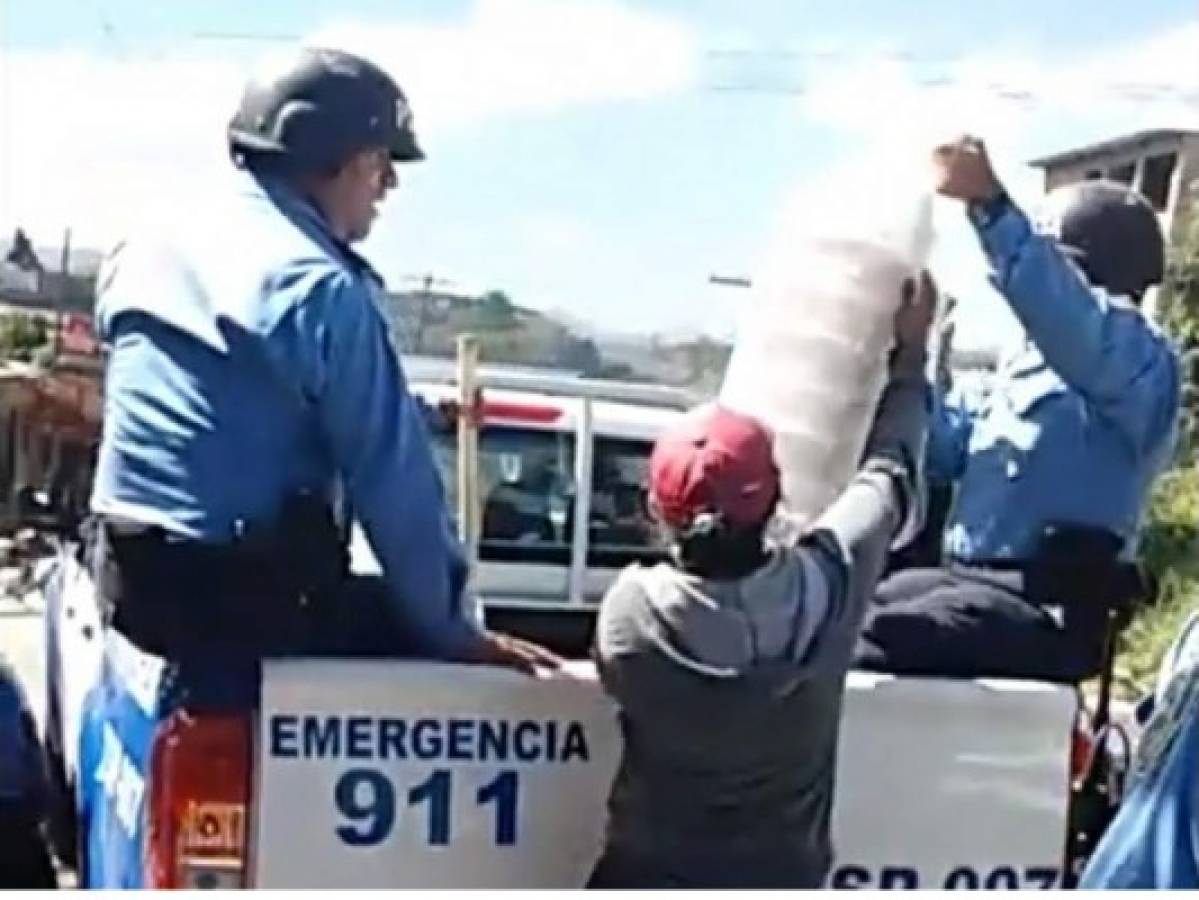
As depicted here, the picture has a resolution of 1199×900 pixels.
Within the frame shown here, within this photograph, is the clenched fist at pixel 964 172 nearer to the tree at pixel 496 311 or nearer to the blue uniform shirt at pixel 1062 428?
the blue uniform shirt at pixel 1062 428

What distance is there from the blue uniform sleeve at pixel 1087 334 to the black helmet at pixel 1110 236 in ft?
0.18

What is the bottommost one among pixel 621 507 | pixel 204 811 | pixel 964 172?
pixel 204 811

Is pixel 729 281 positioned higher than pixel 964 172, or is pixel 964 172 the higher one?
pixel 964 172

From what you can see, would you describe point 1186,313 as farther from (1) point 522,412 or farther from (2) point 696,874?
(2) point 696,874

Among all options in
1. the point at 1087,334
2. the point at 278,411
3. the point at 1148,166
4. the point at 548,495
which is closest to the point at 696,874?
the point at 278,411

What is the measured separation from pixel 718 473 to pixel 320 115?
1.59 ft

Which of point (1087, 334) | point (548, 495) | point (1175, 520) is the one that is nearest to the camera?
point (1087, 334)

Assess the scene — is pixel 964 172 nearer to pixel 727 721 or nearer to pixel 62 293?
→ pixel 727 721

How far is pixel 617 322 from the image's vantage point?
2947 mm

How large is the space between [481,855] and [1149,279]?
0.99 m

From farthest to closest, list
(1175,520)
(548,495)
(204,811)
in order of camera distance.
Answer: (548,495) → (1175,520) → (204,811)

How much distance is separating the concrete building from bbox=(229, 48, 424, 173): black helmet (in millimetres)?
649

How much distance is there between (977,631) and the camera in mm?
3184

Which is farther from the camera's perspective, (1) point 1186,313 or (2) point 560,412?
(2) point 560,412
